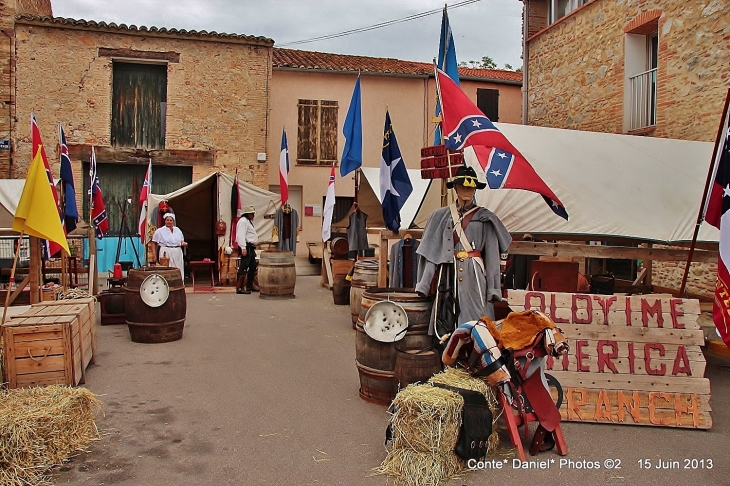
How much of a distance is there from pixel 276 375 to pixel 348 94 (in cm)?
1445

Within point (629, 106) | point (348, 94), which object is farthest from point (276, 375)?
point (348, 94)

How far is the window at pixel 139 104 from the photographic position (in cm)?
1658

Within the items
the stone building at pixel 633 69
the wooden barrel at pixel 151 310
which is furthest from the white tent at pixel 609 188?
the wooden barrel at pixel 151 310

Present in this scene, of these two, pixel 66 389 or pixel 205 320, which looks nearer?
pixel 66 389

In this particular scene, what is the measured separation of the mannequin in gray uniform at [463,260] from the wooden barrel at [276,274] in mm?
6738

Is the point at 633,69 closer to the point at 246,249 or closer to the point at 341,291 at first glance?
the point at 341,291

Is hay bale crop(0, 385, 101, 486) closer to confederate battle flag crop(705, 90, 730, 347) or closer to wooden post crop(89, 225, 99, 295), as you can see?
confederate battle flag crop(705, 90, 730, 347)

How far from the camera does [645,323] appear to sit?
Result: 5.23 m

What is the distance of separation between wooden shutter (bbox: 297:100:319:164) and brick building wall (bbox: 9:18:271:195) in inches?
87.7

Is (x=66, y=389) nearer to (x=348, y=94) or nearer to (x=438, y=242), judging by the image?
(x=438, y=242)

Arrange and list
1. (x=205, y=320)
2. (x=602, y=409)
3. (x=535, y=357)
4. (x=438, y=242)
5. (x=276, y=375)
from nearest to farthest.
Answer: (x=535, y=357) → (x=602, y=409) → (x=438, y=242) → (x=276, y=375) → (x=205, y=320)

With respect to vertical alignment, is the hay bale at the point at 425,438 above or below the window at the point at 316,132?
below

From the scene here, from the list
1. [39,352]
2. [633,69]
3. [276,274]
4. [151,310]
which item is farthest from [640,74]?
[39,352]

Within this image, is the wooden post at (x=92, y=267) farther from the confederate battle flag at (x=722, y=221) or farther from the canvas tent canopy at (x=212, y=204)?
the confederate battle flag at (x=722, y=221)
